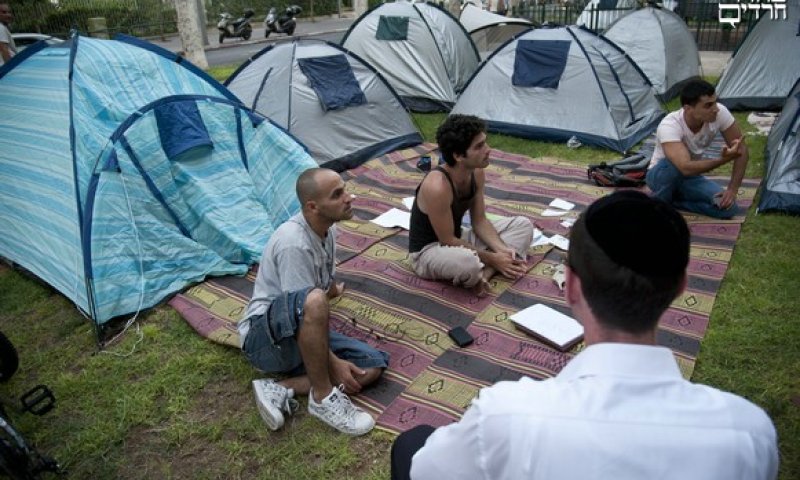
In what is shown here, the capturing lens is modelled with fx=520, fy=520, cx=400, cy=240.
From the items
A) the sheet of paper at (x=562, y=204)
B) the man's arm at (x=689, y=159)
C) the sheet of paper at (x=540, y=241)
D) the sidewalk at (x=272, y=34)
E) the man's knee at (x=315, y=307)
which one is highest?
the sidewalk at (x=272, y=34)

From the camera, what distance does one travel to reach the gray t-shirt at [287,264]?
2713 mm

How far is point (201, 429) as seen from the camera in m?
2.75

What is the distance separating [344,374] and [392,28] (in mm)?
7017

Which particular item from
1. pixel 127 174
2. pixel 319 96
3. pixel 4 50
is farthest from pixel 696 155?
pixel 4 50

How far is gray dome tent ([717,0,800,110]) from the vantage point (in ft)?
24.4

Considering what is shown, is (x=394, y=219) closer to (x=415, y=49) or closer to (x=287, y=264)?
(x=287, y=264)

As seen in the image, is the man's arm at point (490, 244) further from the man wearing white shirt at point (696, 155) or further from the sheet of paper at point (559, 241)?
the man wearing white shirt at point (696, 155)

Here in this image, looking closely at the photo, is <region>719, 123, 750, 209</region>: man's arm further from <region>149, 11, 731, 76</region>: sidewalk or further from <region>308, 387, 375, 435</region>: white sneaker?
<region>149, 11, 731, 76</region>: sidewalk

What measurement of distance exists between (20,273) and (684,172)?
5716 mm

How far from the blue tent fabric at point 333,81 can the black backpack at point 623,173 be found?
121 inches

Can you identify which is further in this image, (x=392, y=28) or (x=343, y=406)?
(x=392, y=28)

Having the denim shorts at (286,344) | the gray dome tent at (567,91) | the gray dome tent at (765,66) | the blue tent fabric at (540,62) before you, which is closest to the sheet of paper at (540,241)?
the denim shorts at (286,344)

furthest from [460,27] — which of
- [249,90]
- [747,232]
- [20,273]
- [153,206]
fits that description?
[20,273]

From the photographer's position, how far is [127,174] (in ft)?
12.7
